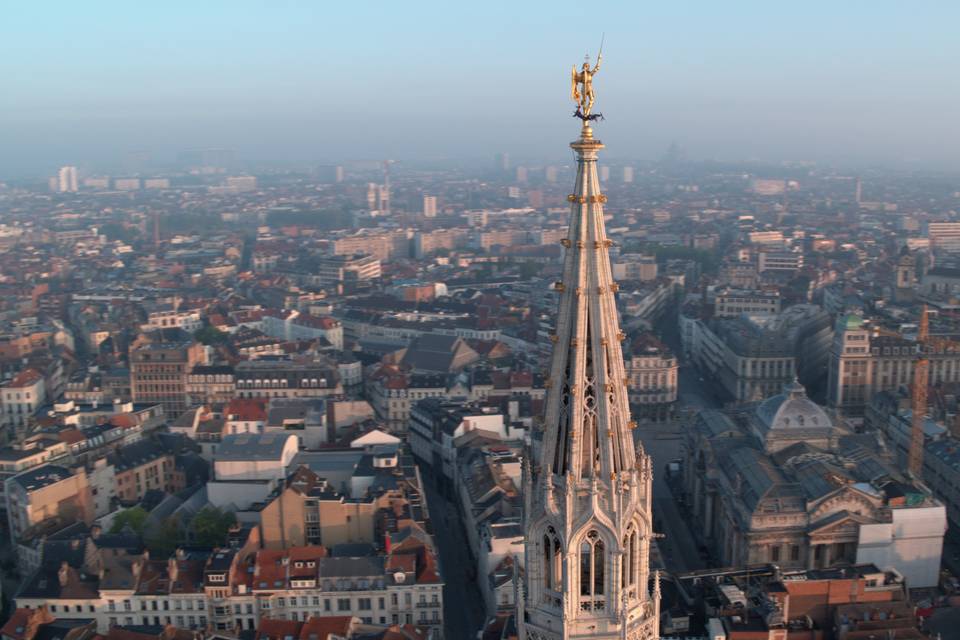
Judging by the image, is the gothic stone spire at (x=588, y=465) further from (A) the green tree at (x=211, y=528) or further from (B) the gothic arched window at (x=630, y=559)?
(A) the green tree at (x=211, y=528)

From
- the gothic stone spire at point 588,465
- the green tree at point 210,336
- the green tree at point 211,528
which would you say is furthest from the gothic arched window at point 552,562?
the green tree at point 210,336

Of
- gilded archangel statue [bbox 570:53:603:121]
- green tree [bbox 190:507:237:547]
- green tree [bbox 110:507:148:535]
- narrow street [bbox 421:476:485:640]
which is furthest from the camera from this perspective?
green tree [bbox 110:507:148:535]

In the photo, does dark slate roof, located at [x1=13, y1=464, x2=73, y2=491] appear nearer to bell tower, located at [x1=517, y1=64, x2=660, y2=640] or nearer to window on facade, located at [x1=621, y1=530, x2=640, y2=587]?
bell tower, located at [x1=517, y1=64, x2=660, y2=640]

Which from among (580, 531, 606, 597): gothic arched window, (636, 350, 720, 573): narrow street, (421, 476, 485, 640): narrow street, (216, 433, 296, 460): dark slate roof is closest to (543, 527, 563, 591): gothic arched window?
(580, 531, 606, 597): gothic arched window

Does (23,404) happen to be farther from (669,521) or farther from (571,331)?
(571,331)

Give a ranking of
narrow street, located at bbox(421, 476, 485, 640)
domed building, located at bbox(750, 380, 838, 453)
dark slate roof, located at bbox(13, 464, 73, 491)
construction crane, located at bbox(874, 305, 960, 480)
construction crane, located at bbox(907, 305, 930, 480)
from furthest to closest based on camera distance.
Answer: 1. construction crane, located at bbox(874, 305, 960, 480)
2. construction crane, located at bbox(907, 305, 930, 480)
3. domed building, located at bbox(750, 380, 838, 453)
4. dark slate roof, located at bbox(13, 464, 73, 491)
5. narrow street, located at bbox(421, 476, 485, 640)

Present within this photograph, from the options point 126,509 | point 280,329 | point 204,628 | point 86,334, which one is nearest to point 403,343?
point 280,329
